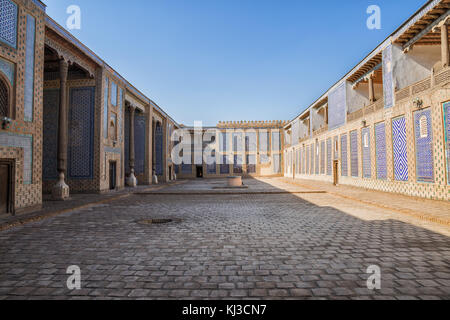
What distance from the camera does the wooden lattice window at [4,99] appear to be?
253 inches

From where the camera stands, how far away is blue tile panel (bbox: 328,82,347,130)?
53.7ft

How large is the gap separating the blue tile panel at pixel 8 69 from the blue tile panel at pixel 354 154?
52.0 ft

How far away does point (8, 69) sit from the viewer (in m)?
6.52

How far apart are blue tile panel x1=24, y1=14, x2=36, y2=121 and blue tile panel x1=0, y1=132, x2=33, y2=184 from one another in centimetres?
60

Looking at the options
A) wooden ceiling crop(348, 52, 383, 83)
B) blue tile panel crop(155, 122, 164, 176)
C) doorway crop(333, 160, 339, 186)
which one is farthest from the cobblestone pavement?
blue tile panel crop(155, 122, 164, 176)

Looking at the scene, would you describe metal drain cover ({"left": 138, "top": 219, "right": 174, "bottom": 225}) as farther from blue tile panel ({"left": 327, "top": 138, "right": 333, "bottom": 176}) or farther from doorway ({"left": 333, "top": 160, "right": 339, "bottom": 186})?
blue tile panel ({"left": 327, "top": 138, "right": 333, "bottom": 176})

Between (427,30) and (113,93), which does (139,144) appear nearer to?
(113,93)

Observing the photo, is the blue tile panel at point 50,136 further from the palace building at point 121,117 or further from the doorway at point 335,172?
the doorway at point 335,172

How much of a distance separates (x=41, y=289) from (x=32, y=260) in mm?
1065

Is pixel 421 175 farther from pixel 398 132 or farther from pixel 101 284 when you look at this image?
pixel 101 284

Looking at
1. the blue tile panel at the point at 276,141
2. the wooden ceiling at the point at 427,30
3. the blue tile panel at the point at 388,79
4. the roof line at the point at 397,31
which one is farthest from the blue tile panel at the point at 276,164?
the wooden ceiling at the point at 427,30
